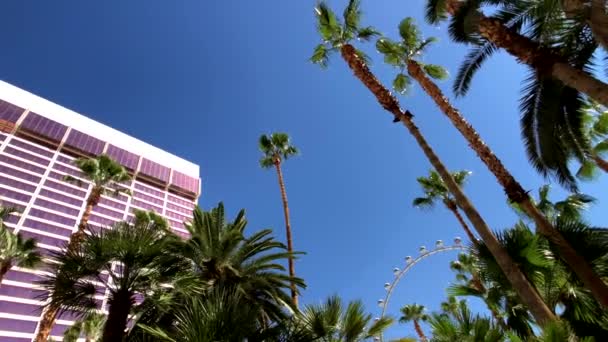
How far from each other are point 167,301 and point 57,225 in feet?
208

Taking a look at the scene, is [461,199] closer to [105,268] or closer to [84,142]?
[105,268]

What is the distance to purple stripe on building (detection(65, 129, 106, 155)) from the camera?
235ft

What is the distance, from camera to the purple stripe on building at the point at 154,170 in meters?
79.3

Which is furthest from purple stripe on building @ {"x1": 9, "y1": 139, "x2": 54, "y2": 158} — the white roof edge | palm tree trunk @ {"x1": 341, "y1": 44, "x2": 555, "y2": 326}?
palm tree trunk @ {"x1": 341, "y1": 44, "x2": 555, "y2": 326}

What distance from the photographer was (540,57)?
745cm

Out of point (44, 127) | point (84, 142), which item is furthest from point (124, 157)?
point (44, 127)

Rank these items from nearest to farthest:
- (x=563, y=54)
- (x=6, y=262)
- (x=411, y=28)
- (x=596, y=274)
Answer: (x=596, y=274) < (x=563, y=54) < (x=411, y=28) < (x=6, y=262)

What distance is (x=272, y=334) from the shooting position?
23.4ft

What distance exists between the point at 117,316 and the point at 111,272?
1.00 metres

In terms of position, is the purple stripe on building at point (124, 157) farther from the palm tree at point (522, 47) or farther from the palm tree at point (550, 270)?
the palm tree at point (550, 270)

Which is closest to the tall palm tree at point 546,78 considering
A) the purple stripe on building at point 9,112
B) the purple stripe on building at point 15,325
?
the purple stripe on building at point 15,325

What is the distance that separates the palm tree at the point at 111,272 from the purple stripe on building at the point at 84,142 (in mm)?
71704

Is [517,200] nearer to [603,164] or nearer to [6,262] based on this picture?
[603,164]

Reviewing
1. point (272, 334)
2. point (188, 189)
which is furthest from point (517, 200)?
point (188, 189)
